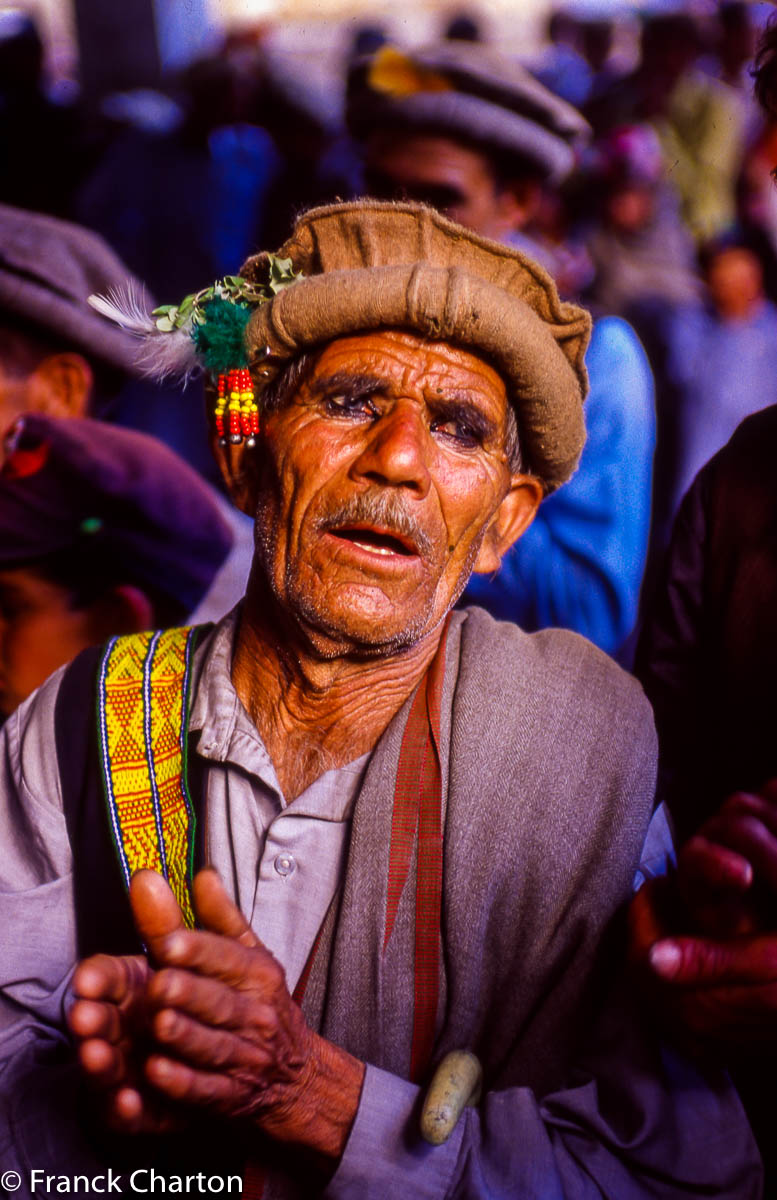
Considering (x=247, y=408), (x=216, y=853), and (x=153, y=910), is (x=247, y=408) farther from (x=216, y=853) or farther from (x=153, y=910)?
(x=153, y=910)

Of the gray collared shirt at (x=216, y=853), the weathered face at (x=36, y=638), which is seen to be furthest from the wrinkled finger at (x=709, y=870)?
the weathered face at (x=36, y=638)

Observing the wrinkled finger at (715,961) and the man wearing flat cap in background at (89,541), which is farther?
the man wearing flat cap in background at (89,541)

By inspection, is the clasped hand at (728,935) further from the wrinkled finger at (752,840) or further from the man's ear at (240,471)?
the man's ear at (240,471)

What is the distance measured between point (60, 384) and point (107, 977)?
7.12 feet

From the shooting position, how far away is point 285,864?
5.72 ft

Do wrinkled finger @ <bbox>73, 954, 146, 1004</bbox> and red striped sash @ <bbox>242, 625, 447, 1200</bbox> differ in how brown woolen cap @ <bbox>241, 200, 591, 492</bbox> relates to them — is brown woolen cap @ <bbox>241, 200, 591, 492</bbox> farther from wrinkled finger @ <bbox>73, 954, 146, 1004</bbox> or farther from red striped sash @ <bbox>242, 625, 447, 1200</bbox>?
wrinkled finger @ <bbox>73, 954, 146, 1004</bbox>

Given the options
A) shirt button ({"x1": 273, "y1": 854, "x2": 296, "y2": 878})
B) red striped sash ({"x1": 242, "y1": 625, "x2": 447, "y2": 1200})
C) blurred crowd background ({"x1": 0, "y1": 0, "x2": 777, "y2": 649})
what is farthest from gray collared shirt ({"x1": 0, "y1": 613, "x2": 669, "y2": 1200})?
blurred crowd background ({"x1": 0, "y1": 0, "x2": 777, "y2": 649})

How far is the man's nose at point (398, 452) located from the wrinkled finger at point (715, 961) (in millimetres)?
850

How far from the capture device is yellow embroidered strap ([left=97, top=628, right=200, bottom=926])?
5.79 feet

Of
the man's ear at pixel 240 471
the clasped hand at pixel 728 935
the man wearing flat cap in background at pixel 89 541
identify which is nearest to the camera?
the clasped hand at pixel 728 935

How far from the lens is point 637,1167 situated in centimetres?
149

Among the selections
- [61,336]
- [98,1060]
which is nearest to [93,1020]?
[98,1060]

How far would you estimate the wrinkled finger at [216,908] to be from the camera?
3.98 ft

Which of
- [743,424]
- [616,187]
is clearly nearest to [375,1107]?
[743,424]
